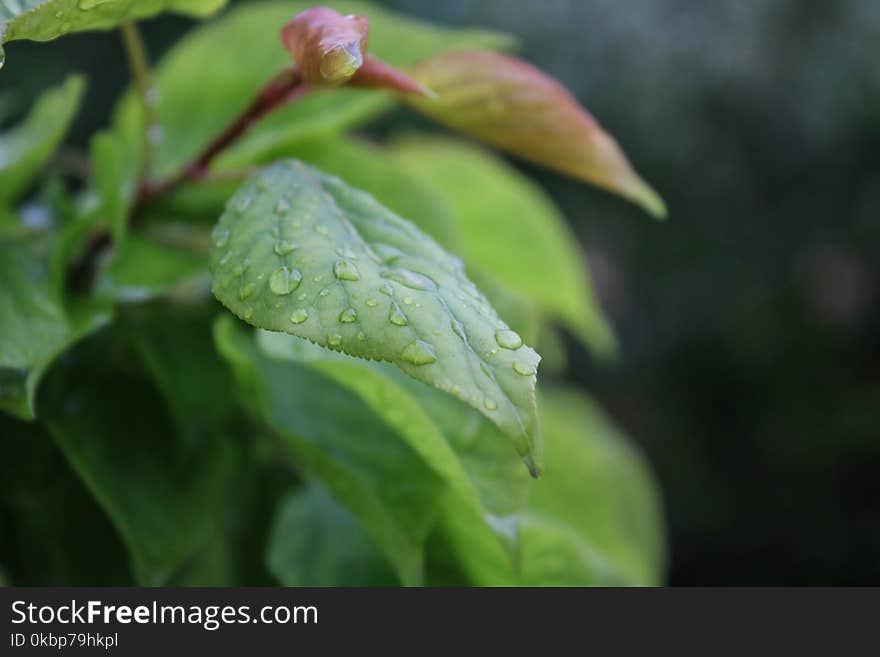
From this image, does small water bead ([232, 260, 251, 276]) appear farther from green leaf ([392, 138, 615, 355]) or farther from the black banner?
green leaf ([392, 138, 615, 355])

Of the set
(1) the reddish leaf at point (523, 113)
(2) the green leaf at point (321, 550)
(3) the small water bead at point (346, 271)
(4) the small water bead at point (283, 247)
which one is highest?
(1) the reddish leaf at point (523, 113)

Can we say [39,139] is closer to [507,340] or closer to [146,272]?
[146,272]

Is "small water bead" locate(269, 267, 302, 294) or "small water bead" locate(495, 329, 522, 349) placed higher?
"small water bead" locate(269, 267, 302, 294)

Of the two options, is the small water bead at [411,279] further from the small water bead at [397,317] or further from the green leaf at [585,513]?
the green leaf at [585,513]

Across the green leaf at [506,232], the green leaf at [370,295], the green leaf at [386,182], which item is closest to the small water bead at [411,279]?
the green leaf at [370,295]

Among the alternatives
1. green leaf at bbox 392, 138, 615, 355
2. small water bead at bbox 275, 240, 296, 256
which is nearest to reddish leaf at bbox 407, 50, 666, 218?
small water bead at bbox 275, 240, 296, 256

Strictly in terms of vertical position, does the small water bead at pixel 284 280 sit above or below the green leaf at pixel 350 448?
above
